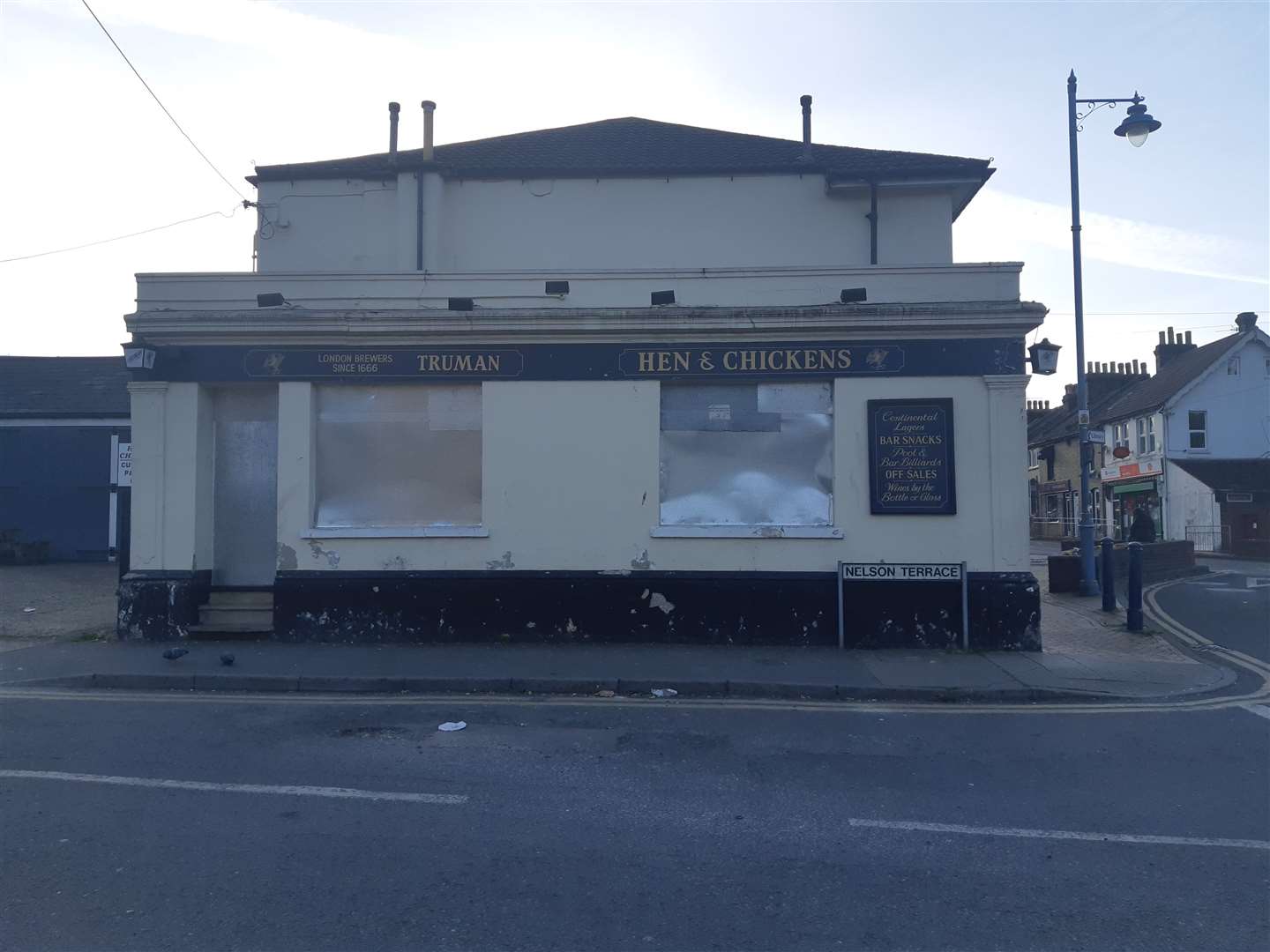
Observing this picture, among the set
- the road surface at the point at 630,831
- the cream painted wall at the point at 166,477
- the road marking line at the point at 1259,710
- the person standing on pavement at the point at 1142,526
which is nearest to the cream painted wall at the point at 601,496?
the cream painted wall at the point at 166,477

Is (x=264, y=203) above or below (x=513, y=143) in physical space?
below

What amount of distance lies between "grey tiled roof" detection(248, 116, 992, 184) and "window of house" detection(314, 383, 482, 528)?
6800mm

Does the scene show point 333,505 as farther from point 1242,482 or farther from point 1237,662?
point 1242,482

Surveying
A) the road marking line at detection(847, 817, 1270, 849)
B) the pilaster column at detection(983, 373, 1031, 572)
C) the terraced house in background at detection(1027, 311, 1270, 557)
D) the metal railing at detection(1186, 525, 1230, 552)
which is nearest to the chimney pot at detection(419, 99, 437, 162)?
the pilaster column at detection(983, 373, 1031, 572)

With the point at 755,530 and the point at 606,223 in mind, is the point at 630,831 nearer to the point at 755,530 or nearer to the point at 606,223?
the point at 755,530

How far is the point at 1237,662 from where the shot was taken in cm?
1191

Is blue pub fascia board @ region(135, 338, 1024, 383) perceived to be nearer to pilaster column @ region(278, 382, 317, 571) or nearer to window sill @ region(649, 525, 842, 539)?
pilaster column @ region(278, 382, 317, 571)

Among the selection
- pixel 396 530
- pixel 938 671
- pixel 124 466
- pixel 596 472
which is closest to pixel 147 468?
pixel 124 466

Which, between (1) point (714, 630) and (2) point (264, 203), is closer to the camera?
(1) point (714, 630)

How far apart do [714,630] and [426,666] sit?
3487 millimetres

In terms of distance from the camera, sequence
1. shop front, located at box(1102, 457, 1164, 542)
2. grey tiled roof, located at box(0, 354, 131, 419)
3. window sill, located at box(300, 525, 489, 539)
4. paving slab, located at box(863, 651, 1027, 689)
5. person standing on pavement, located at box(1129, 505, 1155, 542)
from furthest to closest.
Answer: shop front, located at box(1102, 457, 1164, 542), grey tiled roof, located at box(0, 354, 131, 419), person standing on pavement, located at box(1129, 505, 1155, 542), window sill, located at box(300, 525, 489, 539), paving slab, located at box(863, 651, 1027, 689)

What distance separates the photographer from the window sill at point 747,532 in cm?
1229

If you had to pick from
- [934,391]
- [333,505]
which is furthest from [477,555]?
[934,391]

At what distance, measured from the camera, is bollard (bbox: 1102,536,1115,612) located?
15.6 m
